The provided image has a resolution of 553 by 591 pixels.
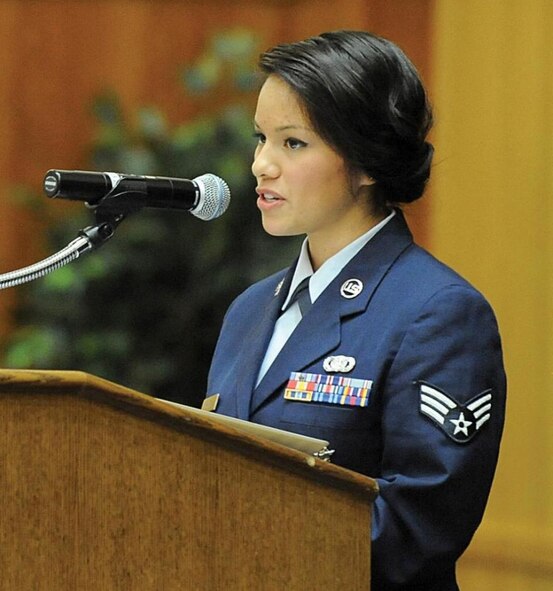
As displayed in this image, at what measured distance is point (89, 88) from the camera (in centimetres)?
429

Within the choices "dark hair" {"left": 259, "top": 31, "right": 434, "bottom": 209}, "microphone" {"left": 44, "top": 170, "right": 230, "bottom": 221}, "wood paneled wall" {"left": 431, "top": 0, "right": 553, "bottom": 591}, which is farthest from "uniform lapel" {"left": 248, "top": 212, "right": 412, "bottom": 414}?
"wood paneled wall" {"left": 431, "top": 0, "right": 553, "bottom": 591}

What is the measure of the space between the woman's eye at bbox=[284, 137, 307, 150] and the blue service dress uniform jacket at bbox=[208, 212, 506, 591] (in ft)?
0.54

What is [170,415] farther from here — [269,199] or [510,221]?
[510,221]

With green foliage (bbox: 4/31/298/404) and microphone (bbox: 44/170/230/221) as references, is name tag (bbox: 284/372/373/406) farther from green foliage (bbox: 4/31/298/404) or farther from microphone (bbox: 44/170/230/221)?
green foliage (bbox: 4/31/298/404)

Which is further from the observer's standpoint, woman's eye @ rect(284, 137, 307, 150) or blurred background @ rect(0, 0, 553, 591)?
blurred background @ rect(0, 0, 553, 591)

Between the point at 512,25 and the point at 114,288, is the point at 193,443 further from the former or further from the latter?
the point at 114,288

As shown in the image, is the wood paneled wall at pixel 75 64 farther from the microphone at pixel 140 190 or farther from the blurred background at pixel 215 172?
the microphone at pixel 140 190

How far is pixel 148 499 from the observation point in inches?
50.0

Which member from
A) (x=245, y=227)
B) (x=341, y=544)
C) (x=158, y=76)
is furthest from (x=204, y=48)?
(x=341, y=544)

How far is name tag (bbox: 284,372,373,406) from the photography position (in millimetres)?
1666

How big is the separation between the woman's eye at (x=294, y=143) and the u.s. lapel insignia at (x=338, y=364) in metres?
0.30

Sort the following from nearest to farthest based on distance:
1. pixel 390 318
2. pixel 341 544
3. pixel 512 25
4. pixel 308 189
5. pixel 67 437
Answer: pixel 67 437, pixel 341 544, pixel 390 318, pixel 308 189, pixel 512 25

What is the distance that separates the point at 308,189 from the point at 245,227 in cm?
185

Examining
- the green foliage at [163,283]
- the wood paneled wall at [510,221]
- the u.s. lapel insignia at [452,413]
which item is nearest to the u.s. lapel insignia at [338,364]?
the u.s. lapel insignia at [452,413]
